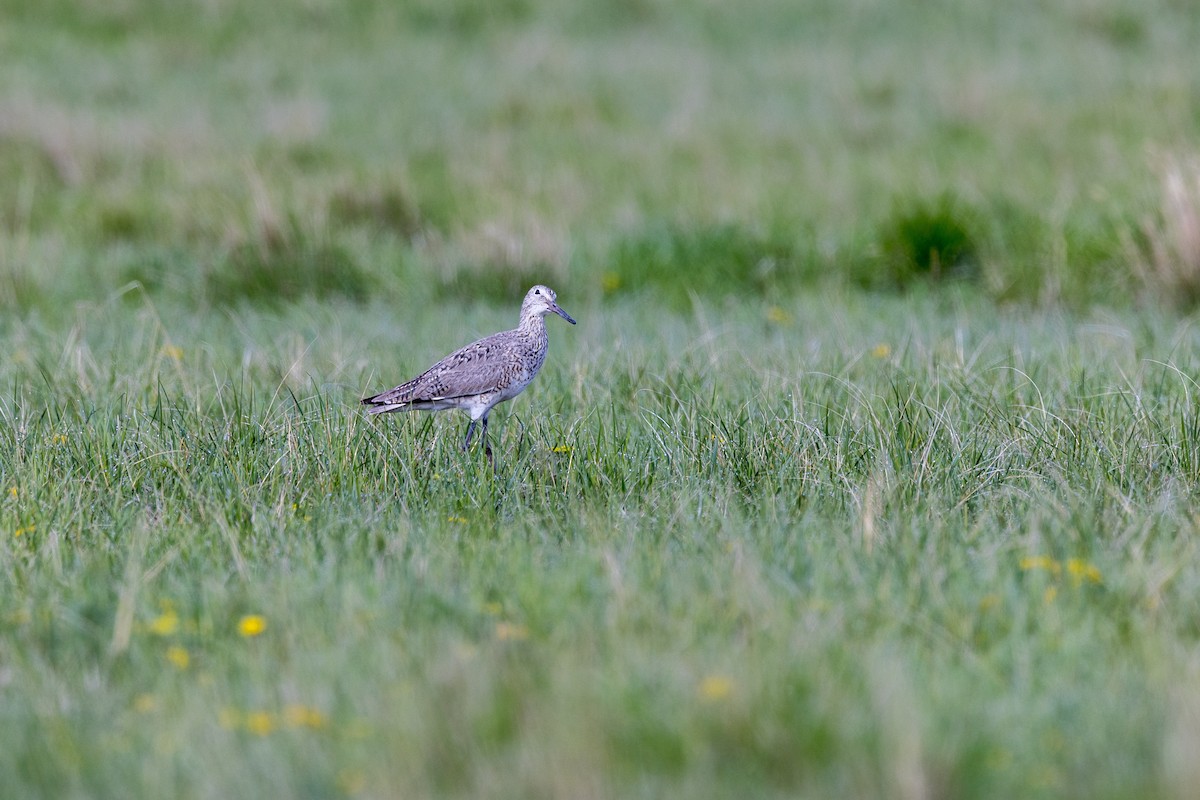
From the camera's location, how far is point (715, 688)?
2820mm

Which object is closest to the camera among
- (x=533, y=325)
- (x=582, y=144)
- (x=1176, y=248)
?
(x=533, y=325)

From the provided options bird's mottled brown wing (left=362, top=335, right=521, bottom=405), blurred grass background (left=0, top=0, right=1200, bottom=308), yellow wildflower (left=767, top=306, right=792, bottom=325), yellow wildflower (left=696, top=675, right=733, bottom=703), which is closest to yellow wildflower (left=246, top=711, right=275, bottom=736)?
yellow wildflower (left=696, top=675, right=733, bottom=703)

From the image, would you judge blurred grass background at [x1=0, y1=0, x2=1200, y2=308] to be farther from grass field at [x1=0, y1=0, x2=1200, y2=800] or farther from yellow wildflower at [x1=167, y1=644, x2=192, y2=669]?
yellow wildflower at [x1=167, y1=644, x2=192, y2=669]

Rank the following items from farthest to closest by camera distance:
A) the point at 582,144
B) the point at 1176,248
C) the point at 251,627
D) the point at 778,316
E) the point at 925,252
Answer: the point at 582,144
the point at 925,252
the point at 778,316
the point at 1176,248
the point at 251,627

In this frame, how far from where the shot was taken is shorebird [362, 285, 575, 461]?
4.99 metres

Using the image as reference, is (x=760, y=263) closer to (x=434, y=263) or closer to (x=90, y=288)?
(x=434, y=263)

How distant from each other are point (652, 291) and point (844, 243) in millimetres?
1412

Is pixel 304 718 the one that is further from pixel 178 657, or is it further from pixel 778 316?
pixel 778 316

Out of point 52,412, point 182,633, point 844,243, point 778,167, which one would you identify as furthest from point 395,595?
point 778,167

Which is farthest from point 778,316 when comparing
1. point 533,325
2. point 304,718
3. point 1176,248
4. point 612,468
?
point 304,718

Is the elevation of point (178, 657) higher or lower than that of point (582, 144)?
higher

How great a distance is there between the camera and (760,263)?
29.3 feet

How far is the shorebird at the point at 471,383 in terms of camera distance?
4988 millimetres

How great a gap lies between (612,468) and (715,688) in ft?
5.90
